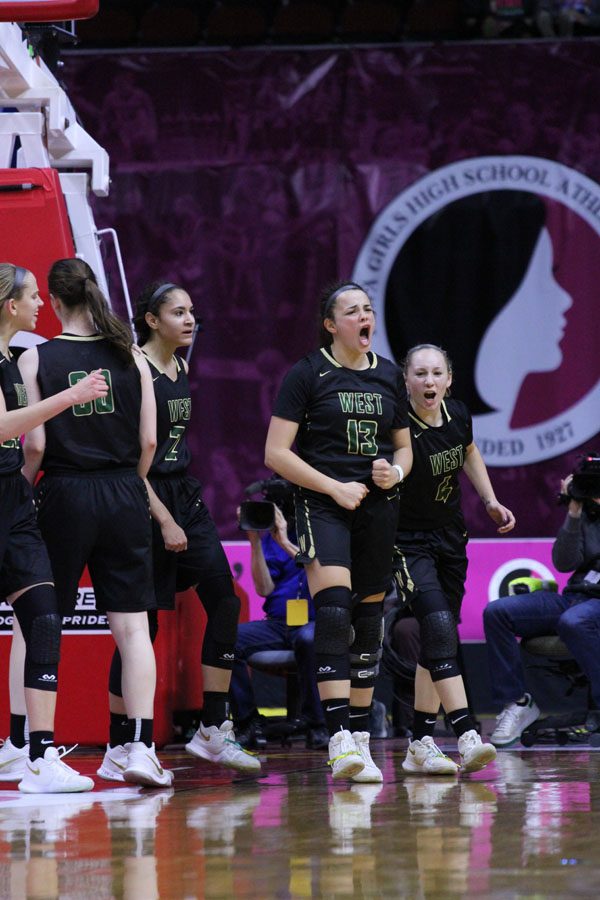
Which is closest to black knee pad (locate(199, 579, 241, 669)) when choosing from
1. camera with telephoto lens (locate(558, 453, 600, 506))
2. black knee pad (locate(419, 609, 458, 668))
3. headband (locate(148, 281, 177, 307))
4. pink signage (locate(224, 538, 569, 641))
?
black knee pad (locate(419, 609, 458, 668))

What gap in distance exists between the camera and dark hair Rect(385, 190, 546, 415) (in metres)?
8.86

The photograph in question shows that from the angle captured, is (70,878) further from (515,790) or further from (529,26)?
(529,26)

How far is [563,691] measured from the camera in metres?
8.50

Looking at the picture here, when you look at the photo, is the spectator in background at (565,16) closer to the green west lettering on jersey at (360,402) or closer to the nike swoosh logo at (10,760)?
the green west lettering on jersey at (360,402)

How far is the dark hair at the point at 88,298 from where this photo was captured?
4617mm

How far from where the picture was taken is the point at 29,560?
4.39m

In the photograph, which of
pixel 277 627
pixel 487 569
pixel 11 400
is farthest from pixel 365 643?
pixel 487 569

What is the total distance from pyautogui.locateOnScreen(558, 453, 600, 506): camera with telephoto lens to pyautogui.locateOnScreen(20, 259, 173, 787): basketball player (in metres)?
2.53

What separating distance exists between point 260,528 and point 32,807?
108 inches

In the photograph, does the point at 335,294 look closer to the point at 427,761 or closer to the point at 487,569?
the point at 427,761

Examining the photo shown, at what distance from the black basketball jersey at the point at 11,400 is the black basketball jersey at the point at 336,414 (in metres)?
0.88

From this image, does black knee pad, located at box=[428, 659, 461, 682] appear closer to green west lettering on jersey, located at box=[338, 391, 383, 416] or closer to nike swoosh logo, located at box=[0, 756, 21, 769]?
green west lettering on jersey, located at box=[338, 391, 383, 416]

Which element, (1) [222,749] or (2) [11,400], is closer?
(2) [11,400]

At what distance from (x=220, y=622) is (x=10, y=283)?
152 centimetres
